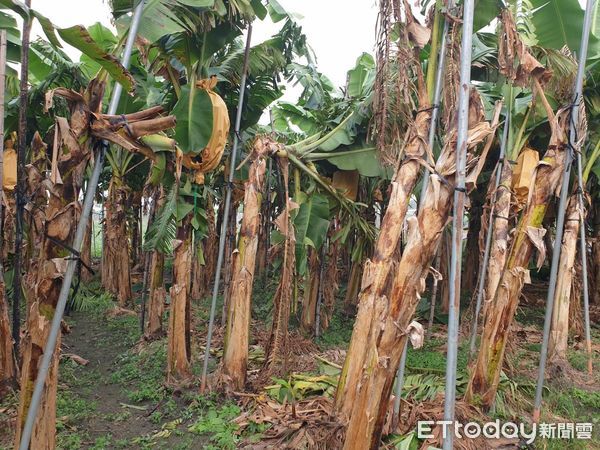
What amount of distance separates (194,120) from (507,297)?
10.6 feet

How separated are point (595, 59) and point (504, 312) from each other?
10.4ft

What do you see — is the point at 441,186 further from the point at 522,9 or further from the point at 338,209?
the point at 338,209

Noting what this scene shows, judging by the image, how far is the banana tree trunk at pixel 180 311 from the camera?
15.2 ft

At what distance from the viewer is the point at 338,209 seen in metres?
6.12

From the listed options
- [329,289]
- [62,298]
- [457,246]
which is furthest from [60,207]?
[329,289]

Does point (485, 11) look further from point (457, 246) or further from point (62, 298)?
point (62, 298)

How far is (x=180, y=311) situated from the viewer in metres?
4.62

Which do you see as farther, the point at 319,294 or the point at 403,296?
the point at 319,294

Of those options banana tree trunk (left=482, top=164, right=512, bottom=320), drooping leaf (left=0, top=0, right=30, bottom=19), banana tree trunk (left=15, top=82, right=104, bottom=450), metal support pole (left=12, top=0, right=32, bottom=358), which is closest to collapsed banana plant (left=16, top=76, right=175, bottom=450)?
banana tree trunk (left=15, top=82, right=104, bottom=450)

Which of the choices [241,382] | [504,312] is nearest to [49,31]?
[241,382]

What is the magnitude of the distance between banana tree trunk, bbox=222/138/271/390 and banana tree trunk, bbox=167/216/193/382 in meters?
0.54

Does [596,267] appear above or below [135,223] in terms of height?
below

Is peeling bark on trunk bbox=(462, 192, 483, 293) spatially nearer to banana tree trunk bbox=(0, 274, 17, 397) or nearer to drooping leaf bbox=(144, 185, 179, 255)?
drooping leaf bbox=(144, 185, 179, 255)

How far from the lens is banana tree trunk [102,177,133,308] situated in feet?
26.3
